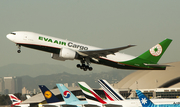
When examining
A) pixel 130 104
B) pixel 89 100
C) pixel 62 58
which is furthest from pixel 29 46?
pixel 130 104

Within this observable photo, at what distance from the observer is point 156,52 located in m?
44.0

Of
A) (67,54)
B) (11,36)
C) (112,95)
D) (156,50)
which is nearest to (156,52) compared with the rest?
(156,50)

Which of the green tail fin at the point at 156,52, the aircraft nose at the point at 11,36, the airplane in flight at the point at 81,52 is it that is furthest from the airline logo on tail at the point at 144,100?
the aircraft nose at the point at 11,36

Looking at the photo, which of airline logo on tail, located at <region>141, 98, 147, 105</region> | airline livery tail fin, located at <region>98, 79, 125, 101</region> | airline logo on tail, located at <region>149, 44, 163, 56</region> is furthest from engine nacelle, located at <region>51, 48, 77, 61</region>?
airline logo on tail, located at <region>149, 44, 163, 56</region>

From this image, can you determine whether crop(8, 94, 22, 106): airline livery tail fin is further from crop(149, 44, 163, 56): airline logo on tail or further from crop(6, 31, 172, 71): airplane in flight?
crop(149, 44, 163, 56): airline logo on tail

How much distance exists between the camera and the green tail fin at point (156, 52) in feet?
142

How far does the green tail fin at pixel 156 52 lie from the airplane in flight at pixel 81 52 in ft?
0.51

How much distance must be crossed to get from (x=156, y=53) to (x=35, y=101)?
49036 mm

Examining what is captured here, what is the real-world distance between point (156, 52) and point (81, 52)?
13463 millimetres

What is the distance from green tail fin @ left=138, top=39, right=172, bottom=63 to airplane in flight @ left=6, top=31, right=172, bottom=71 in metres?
0.16

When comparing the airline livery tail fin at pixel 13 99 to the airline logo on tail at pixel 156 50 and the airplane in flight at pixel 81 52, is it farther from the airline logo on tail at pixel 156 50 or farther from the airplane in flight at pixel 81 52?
the airline logo on tail at pixel 156 50

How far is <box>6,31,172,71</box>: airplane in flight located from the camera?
36.4 metres

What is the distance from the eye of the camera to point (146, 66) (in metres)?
40.8

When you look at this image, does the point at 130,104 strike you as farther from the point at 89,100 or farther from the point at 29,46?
the point at 29,46
